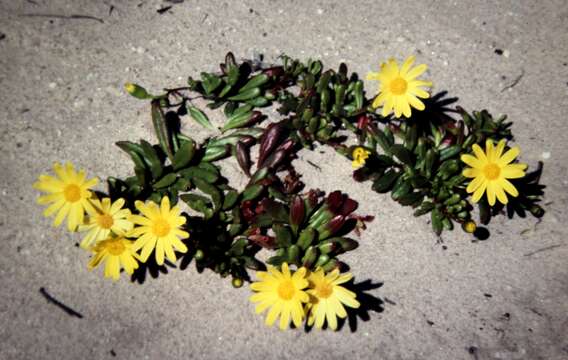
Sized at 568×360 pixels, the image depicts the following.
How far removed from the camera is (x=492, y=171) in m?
3.31

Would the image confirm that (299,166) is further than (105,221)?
Yes

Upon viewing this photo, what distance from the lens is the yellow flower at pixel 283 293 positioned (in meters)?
2.86

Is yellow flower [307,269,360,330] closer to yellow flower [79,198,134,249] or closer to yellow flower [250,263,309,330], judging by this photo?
yellow flower [250,263,309,330]

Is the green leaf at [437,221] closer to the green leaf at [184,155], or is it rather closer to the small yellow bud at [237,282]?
the small yellow bud at [237,282]

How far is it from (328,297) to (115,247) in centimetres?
140

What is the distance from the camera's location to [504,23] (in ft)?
13.8

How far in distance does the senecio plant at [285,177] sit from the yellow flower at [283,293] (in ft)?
0.08

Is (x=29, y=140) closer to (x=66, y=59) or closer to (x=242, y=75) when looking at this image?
(x=66, y=59)

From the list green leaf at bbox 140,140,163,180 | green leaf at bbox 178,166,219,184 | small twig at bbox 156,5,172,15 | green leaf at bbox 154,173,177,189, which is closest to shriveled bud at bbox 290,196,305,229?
green leaf at bbox 178,166,219,184

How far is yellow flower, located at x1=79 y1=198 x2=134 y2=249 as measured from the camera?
3.06 m

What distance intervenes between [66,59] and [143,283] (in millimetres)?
1954

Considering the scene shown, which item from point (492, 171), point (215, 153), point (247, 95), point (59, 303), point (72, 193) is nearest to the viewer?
point (72, 193)

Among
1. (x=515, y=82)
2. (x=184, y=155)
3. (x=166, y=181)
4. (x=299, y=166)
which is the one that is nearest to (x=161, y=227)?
(x=166, y=181)

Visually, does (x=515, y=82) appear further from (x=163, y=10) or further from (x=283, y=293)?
(x=163, y=10)
